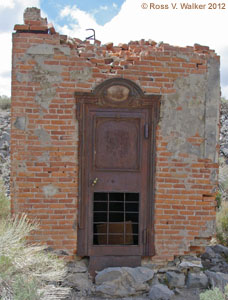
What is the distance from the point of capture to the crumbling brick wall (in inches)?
196

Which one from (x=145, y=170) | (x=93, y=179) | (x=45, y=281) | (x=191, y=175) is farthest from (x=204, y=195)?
(x=45, y=281)

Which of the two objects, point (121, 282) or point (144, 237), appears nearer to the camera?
point (121, 282)

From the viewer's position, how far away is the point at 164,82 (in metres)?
5.19

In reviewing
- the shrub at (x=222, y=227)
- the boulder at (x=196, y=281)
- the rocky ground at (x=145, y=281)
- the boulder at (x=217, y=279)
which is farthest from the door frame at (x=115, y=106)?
the shrub at (x=222, y=227)

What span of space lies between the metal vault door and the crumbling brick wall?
0.12m

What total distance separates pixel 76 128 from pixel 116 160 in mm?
778

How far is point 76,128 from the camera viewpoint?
503 cm

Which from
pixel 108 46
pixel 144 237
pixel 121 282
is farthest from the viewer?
pixel 108 46

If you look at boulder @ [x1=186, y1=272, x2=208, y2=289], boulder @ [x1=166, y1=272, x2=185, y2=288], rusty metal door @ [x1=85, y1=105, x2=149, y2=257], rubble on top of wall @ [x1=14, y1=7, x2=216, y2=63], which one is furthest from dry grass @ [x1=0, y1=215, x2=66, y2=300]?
rubble on top of wall @ [x1=14, y1=7, x2=216, y2=63]

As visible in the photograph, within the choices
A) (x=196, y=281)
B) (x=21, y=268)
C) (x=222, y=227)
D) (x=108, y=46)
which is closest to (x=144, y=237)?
(x=196, y=281)

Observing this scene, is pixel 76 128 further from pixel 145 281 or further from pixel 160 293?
pixel 160 293

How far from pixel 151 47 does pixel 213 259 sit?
13.3 feet

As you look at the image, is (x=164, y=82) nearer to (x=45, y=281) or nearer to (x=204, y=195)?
(x=204, y=195)

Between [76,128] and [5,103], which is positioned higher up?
[5,103]
